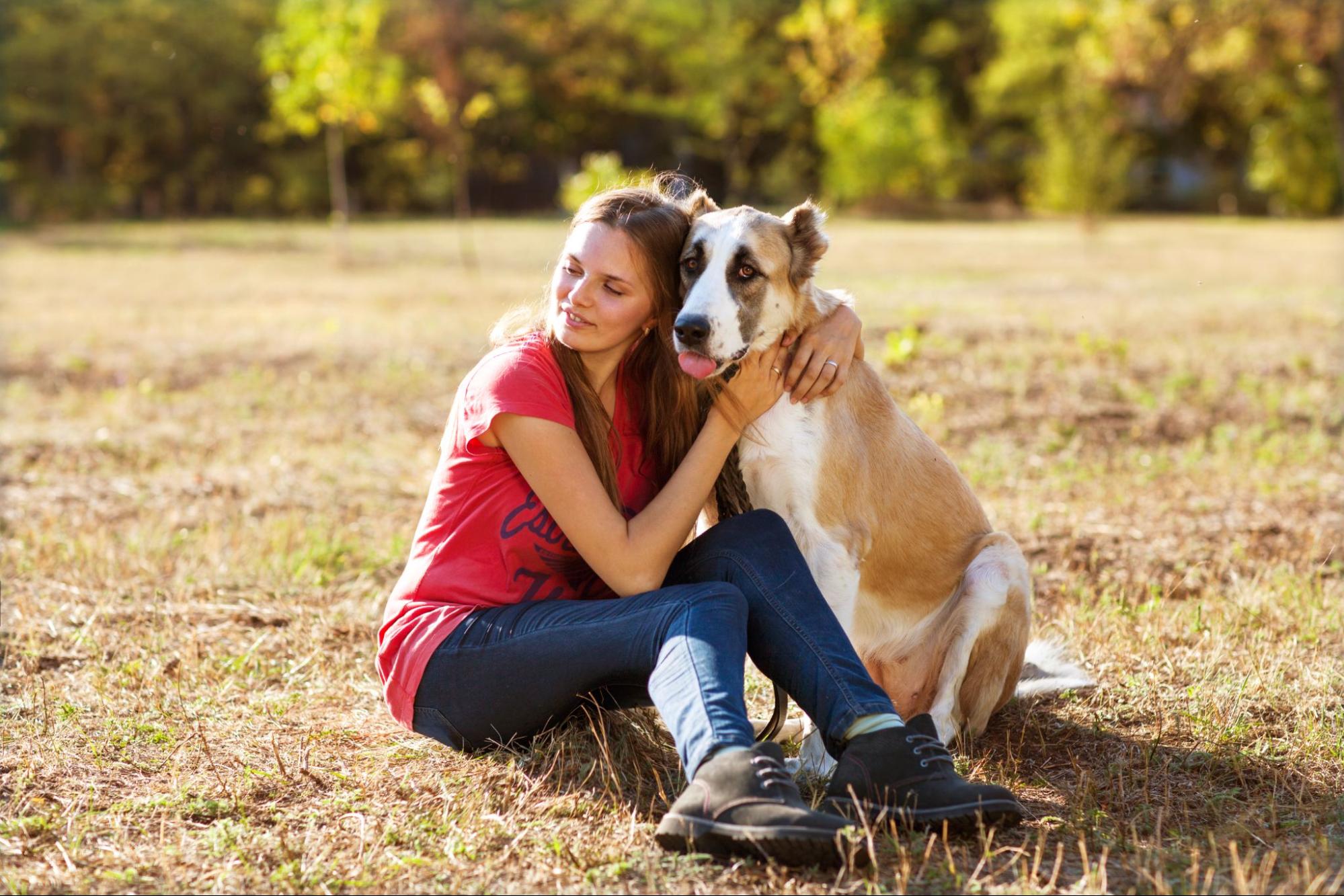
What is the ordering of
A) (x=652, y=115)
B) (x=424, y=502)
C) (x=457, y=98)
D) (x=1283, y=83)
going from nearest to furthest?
(x=424, y=502) → (x=457, y=98) → (x=1283, y=83) → (x=652, y=115)

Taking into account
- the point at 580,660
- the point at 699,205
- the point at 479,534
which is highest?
the point at 699,205


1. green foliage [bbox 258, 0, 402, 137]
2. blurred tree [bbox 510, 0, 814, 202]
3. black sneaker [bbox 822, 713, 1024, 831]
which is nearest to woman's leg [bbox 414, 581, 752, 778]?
black sneaker [bbox 822, 713, 1024, 831]

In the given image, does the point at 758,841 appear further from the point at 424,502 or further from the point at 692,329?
the point at 424,502

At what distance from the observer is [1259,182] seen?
28812 mm

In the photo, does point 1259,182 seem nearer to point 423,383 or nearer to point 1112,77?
point 1112,77

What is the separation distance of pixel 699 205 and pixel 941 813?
5.55 feet

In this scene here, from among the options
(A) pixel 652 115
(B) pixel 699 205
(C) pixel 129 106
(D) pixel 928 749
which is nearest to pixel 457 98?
(C) pixel 129 106

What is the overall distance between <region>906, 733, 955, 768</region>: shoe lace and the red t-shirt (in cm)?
93

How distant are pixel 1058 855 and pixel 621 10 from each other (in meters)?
34.4

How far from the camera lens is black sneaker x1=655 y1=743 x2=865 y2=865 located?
90.7 inches

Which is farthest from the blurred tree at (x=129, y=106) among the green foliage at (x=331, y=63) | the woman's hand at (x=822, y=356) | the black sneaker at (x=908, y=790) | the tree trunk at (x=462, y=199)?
the black sneaker at (x=908, y=790)

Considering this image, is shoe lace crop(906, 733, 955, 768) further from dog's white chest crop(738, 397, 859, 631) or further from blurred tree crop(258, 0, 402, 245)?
blurred tree crop(258, 0, 402, 245)

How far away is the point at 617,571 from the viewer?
2.88 meters

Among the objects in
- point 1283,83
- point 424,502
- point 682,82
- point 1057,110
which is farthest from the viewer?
point 682,82
